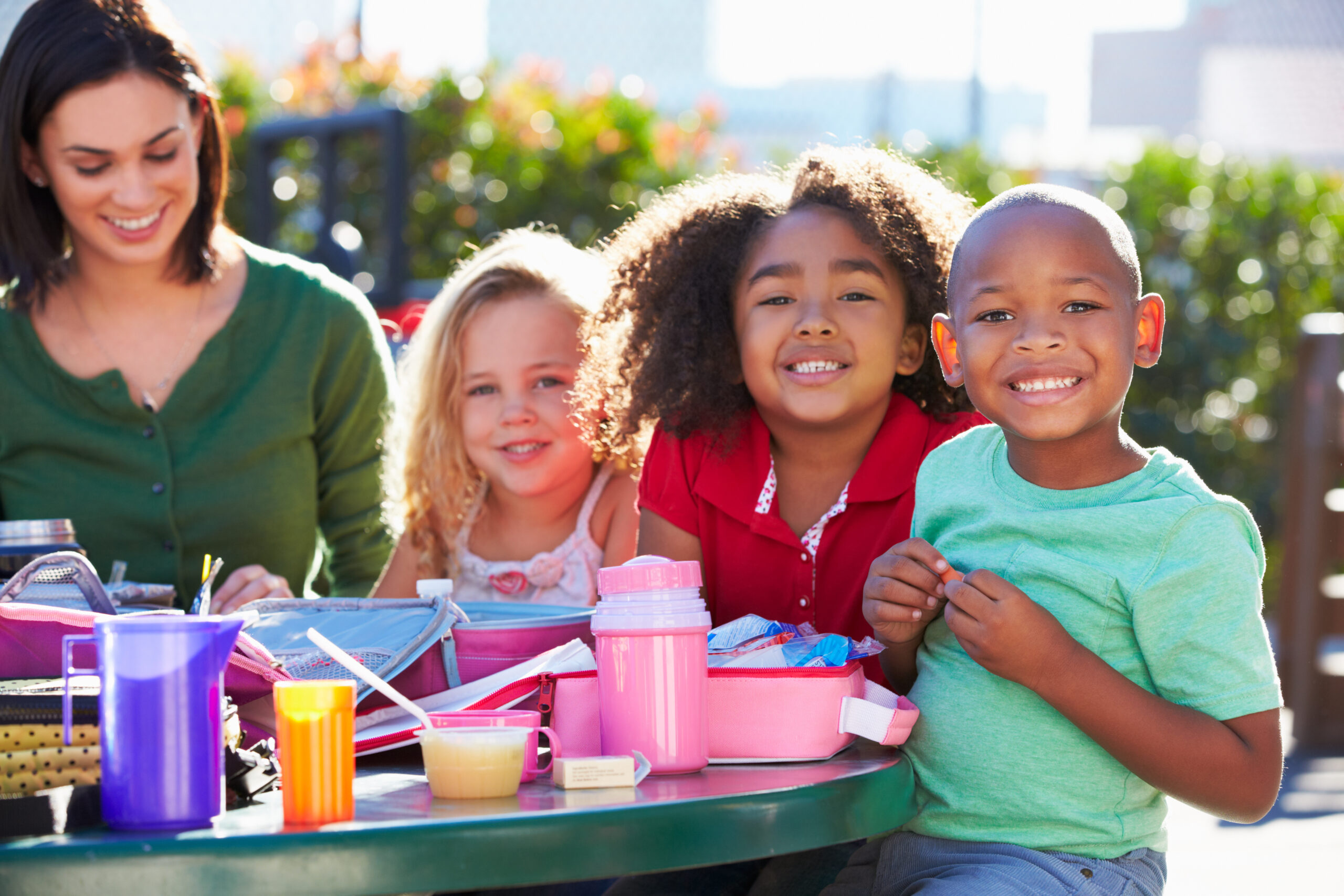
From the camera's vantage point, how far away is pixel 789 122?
10.3 metres

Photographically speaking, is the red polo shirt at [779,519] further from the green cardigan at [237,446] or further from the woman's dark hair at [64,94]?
the woman's dark hair at [64,94]

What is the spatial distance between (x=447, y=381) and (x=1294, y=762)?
3496mm

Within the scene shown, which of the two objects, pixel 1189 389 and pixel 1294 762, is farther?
pixel 1189 389

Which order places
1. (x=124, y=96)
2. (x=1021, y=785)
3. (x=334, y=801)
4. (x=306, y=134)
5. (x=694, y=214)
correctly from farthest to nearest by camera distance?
1. (x=306, y=134)
2. (x=124, y=96)
3. (x=694, y=214)
4. (x=1021, y=785)
5. (x=334, y=801)

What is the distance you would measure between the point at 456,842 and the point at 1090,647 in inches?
34.6

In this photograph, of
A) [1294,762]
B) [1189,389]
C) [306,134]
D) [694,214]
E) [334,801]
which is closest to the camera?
[334,801]

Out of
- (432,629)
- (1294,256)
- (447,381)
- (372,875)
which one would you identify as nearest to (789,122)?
(1294,256)

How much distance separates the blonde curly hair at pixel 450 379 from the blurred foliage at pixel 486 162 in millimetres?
3615

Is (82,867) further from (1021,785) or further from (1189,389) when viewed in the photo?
(1189,389)

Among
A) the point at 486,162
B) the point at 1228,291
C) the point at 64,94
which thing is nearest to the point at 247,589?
the point at 64,94

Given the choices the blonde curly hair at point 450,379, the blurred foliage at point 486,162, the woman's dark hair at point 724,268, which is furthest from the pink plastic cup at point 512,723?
the blurred foliage at point 486,162

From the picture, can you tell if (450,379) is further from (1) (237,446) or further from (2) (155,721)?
(2) (155,721)

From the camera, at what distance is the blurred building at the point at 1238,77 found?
35.2ft

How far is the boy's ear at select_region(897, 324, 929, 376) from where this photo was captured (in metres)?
2.30
